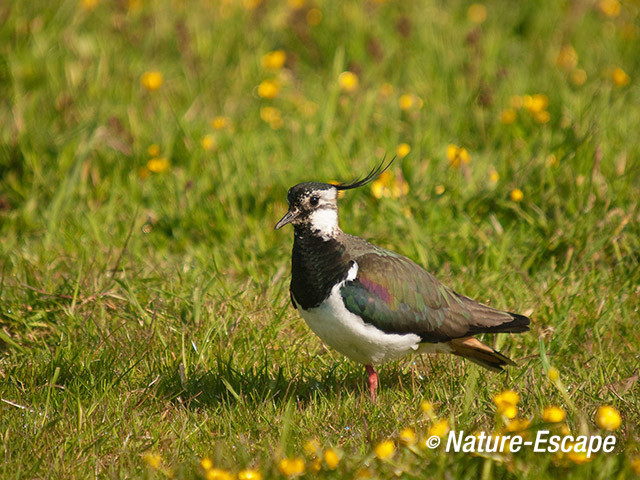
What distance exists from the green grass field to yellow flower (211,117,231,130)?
2.8 inches

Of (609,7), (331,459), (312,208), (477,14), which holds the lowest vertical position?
(331,459)

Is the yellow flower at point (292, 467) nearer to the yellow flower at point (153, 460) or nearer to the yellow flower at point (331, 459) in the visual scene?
the yellow flower at point (331, 459)

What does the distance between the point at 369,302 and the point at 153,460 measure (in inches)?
46.0

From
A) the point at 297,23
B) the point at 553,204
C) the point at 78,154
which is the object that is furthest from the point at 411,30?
the point at 78,154

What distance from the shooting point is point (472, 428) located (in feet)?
10.8

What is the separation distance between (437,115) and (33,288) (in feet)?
11.1

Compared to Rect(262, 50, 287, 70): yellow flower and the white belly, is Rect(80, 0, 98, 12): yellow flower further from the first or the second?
the white belly

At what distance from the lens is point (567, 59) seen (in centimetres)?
721

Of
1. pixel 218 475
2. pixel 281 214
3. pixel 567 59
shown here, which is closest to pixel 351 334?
pixel 218 475

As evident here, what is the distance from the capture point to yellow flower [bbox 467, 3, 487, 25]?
7.61 meters

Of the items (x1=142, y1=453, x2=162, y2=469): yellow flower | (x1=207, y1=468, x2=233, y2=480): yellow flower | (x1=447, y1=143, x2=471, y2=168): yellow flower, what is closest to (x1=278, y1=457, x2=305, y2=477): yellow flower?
(x1=207, y1=468, x2=233, y2=480): yellow flower

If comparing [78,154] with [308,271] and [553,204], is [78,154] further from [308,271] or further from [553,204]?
[553,204]

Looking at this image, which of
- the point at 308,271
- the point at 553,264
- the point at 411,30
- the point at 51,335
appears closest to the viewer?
the point at 308,271

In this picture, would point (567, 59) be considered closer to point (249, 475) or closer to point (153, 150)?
point (153, 150)
